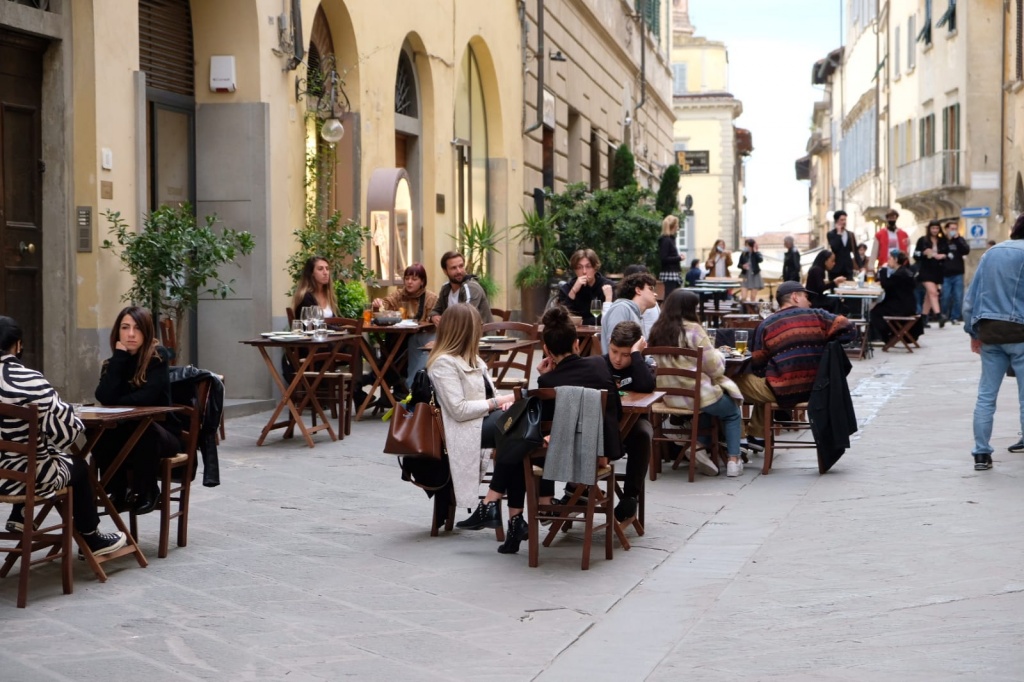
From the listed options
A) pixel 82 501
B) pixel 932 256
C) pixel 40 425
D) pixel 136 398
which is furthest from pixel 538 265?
pixel 40 425

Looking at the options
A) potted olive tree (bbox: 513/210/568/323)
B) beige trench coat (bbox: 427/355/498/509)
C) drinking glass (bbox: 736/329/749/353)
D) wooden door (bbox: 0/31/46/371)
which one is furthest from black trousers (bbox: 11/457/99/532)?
potted olive tree (bbox: 513/210/568/323)

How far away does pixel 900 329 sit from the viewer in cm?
2042

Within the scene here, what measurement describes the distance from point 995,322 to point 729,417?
1.87 m

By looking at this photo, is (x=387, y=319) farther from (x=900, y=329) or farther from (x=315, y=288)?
(x=900, y=329)

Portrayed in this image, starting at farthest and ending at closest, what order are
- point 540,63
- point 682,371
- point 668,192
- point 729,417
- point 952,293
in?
1. point 668,192
2. point 952,293
3. point 540,63
4. point 729,417
5. point 682,371

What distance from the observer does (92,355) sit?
1074 cm

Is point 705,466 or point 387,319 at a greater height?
point 387,319

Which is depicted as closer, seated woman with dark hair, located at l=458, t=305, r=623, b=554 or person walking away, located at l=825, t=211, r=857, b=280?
seated woman with dark hair, located at l=458, t=305, r=623, b=554

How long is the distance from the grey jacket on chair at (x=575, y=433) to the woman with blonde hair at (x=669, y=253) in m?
15.4

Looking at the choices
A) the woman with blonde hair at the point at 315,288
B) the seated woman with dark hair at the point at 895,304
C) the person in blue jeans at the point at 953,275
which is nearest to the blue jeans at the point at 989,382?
the woman with blonde hair at the point at 315,288

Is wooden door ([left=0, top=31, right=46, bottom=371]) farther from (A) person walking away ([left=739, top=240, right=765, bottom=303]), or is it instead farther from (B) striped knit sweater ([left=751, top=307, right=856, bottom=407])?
(A) person walking away ([left=739, top=240, right=765, bottom=303])

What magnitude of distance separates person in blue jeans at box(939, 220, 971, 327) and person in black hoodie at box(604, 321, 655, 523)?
1782cm

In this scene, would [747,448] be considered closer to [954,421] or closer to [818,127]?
[954,421]

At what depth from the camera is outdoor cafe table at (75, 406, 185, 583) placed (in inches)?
254
